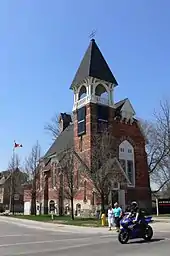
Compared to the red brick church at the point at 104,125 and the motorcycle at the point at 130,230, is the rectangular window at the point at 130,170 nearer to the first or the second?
the red brick church at the point at 104,125

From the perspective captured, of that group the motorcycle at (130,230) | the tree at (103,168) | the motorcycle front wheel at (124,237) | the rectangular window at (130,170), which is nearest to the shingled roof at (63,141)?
the rectangular window at (130,170)

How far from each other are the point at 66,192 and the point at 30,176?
2002 centimetres

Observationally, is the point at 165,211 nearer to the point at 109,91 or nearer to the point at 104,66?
the point at 109,91

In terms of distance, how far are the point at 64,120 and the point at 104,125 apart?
19528 millimetres

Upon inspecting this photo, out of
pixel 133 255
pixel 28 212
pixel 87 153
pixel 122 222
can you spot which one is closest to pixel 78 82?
pixel 87 153

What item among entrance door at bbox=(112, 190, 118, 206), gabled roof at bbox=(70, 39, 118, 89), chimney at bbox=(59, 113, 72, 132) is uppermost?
gabled roof at bbox=(70, 39, 118, 89)

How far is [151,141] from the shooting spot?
51000 mm

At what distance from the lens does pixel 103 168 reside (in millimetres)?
34625

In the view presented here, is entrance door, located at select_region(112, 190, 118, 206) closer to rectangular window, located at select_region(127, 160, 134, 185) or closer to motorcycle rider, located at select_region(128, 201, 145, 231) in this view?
rectangular window, located at select_region(127, 160, 134, 185)

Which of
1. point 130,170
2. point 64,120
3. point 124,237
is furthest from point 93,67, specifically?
point 124,237

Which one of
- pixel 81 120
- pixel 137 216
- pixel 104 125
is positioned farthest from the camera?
pixel 81 120

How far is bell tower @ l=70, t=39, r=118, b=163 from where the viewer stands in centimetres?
4450

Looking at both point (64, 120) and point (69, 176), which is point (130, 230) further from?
point (64, 120)

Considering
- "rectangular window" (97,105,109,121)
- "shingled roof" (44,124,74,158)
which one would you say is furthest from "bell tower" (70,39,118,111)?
"shingled roof" (44,124,74,158)
